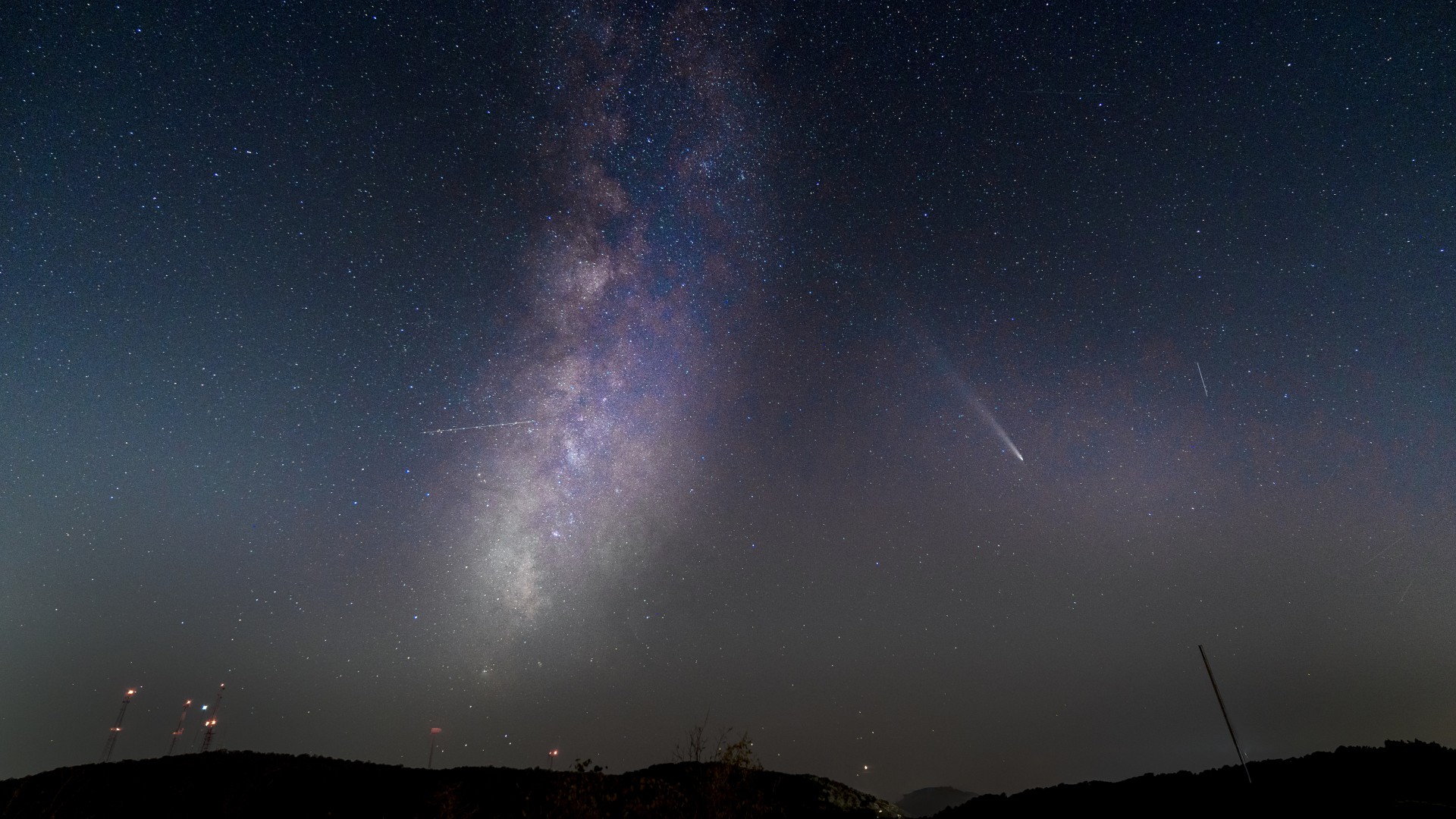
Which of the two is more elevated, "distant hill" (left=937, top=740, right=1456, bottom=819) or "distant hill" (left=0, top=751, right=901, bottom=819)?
"distant hill" (left=0, top=751, right=901, bottom=819)

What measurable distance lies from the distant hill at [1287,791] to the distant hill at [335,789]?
6912mm

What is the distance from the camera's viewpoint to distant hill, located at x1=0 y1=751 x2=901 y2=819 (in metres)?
28.8

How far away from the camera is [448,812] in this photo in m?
28.2

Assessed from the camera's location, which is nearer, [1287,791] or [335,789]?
[1287,791]

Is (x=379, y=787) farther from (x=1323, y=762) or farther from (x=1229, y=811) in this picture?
(x=1323, y=762)

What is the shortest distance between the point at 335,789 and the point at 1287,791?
36.0 m

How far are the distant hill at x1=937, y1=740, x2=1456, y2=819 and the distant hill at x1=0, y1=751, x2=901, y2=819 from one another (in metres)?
6.91

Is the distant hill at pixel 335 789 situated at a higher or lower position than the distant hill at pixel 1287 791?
higher

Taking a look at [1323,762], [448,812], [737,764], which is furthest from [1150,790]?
[448,812]

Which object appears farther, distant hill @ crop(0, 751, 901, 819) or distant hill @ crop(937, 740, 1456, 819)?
distant hill @ crop(0, 751, 901, 819)

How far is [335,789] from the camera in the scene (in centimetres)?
3139

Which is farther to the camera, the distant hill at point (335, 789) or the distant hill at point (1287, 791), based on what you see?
the distant hill at point (335, 789)

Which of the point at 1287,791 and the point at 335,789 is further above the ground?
the point at 335,789

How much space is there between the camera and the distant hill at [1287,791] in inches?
670
